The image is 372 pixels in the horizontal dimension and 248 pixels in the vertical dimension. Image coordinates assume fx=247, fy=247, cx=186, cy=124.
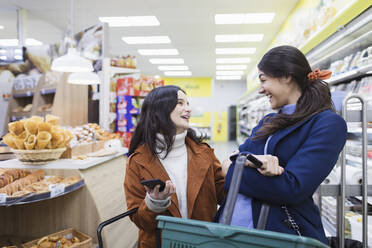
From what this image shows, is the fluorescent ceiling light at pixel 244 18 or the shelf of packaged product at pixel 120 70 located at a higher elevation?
the fluorescent ceiling light at pixel 244 18

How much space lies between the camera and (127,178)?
1409 millimetres

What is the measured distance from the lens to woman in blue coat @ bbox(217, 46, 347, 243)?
3.02 ft

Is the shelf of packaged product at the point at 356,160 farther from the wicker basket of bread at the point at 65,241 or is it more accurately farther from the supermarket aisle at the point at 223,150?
the supermarket aisle at the point at 223,150

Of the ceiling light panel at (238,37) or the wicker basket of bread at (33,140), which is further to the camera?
the ceiling light panel at (238,37)

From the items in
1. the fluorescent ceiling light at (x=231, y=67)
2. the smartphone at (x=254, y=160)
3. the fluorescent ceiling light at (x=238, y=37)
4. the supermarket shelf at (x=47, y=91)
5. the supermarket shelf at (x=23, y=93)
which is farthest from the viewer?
the fluorescent ceiling light at (x=231, y=67)

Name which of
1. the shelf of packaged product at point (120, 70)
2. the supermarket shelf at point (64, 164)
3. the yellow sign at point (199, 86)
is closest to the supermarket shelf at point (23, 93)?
the shelf of packaged product at point (120, 70)

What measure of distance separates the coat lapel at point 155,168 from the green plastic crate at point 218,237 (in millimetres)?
556

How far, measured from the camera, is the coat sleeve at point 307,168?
2.99 ft

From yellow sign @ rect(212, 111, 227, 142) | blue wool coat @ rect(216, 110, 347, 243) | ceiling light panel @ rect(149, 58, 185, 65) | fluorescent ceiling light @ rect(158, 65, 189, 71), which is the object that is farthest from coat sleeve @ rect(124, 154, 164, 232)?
yellow sign @ rect(212, 111, 227, 142)

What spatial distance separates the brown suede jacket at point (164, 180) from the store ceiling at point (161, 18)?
5.02 meters

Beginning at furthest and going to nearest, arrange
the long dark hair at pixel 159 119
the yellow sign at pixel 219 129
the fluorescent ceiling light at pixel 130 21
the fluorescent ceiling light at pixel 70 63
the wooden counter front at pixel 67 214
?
the yellow sign at pixel 219 129 < the fluorescent ceiling light at pixel 130 21 < the fluorescent ceiling light at pixel 70 63 < the wooden counter front at pixel 67 214 < the long dark hair at pixel 159 119

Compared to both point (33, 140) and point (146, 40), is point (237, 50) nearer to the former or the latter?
point (146, 40)

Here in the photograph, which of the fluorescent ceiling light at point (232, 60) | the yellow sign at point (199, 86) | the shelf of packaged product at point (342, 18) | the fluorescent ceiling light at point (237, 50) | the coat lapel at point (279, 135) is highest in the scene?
the fluorescent ceiling light at point (237, 50)

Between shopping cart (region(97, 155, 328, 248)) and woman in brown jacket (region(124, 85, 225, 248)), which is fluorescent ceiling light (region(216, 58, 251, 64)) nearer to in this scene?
woman in brown jacket (region(124, 85, 225, 248))
